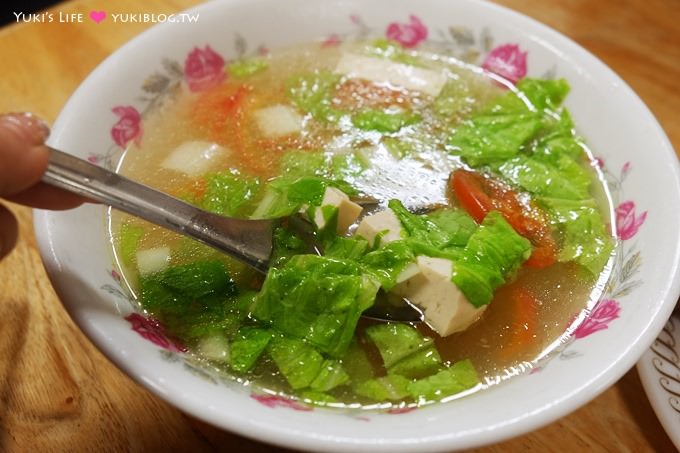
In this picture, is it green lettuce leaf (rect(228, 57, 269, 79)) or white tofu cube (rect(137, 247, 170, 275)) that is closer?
white tofu cube (rect(137, 247, 170, 275))

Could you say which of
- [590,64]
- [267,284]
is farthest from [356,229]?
[590,64]

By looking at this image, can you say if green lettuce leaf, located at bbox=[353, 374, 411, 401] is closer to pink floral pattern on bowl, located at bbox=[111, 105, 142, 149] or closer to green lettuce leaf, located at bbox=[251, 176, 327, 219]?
green lettuce leaf, located at bbox=[251, 176, 327, 219]

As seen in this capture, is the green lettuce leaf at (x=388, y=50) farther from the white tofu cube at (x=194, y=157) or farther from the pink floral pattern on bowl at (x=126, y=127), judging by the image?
→ the pink floral pattern on bowl at (x=126, y=127)

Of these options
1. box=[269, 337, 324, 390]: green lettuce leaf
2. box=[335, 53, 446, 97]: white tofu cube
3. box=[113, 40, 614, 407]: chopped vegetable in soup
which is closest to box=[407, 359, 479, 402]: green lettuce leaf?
box=[113, 40, 614, 407]: chopped vegetable in soup

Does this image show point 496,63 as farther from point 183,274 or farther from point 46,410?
point 46,410

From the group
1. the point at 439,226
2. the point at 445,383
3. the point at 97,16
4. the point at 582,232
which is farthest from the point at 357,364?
the point at 97,16

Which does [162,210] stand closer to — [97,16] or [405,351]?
[405,351]
